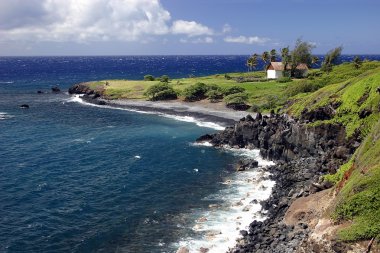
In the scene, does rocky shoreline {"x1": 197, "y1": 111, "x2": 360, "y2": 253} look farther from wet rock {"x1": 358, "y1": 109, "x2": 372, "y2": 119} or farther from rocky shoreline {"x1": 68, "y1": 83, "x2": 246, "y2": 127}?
rocky shoreline {"x1": 68, "y1": 83, "x2": 246, "y2": 127}

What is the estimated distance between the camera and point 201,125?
106188mm

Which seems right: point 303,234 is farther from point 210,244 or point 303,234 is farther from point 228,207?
point 228,207

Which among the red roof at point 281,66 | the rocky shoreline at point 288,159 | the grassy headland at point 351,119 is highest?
the red roof at point 281,66

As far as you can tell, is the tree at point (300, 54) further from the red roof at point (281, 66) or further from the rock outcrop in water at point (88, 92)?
the rock outcrop in water at point (88, 92)

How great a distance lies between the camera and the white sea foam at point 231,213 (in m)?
44.1

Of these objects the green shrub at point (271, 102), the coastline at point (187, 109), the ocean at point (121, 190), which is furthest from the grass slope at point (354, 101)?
the coastline at point (187, 109)

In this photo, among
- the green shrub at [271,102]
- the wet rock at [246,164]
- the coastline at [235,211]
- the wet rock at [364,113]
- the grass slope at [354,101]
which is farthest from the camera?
the green shrub at [271,102]

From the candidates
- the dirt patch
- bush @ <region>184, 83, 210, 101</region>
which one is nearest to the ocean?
the dirt patch

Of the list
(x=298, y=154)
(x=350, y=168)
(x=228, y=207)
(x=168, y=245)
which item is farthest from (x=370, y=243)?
(x=298, y=154)

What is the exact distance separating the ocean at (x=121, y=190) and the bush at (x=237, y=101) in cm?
1808

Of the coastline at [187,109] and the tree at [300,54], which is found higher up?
the tree at [300,54]

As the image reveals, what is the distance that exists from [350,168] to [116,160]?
4253 cm

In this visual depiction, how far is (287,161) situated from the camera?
72.4m

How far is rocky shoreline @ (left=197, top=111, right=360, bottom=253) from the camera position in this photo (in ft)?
130
